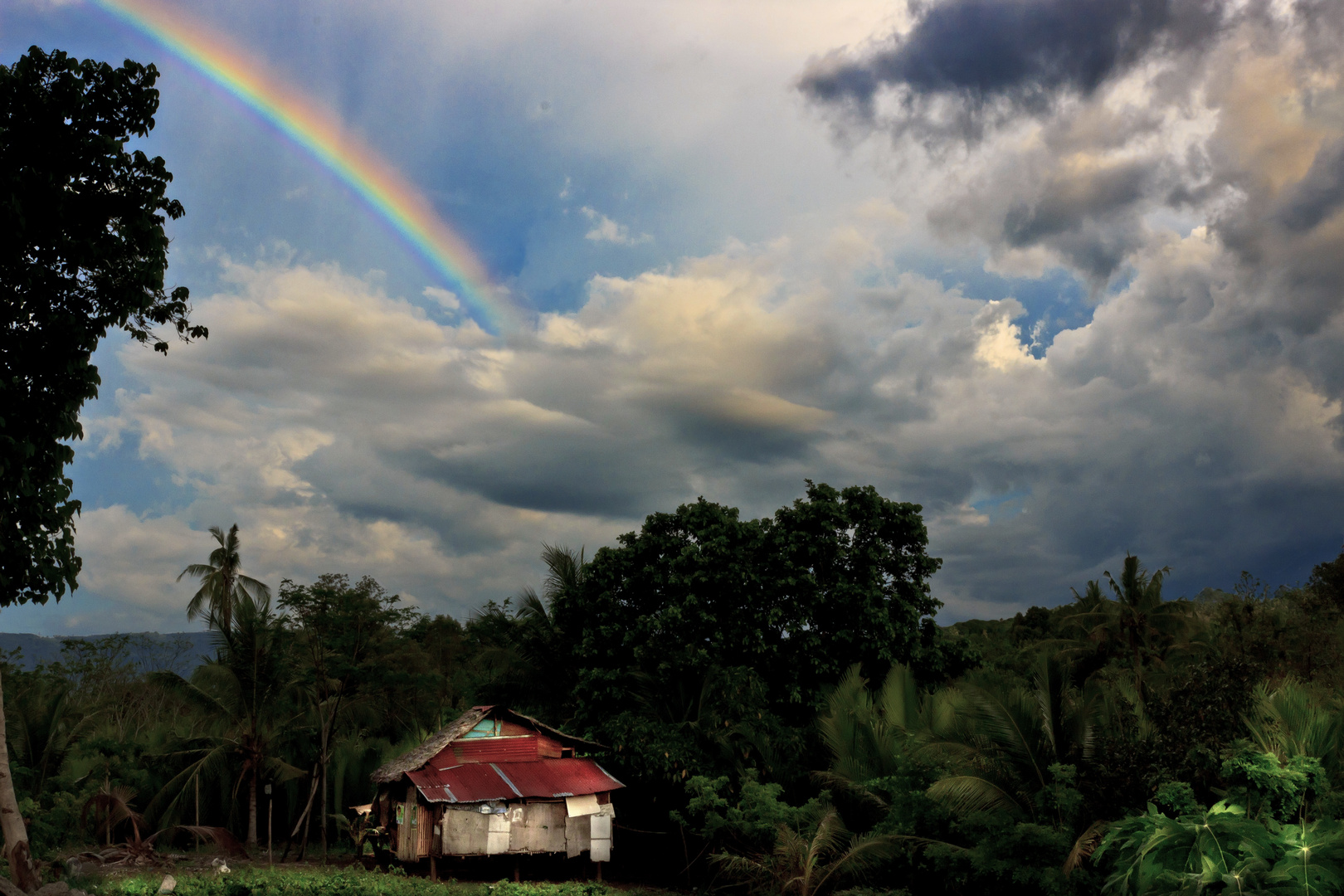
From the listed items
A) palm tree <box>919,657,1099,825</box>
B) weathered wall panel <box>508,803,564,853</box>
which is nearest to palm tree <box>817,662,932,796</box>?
palm tree <box>919,657,1099,825</box>

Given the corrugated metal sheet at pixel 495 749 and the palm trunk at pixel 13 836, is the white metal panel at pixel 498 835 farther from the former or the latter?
the palm trunk at pixel 13 836

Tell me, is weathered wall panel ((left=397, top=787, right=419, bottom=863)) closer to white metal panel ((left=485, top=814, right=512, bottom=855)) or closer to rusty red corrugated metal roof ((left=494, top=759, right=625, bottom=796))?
white metal panel ((left=485, top=814, right=512, bottom=855))

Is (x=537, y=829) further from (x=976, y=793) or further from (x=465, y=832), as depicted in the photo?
(x=976, y=793)

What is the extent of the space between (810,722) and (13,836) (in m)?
16.2

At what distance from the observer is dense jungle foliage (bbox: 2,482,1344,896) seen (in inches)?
453

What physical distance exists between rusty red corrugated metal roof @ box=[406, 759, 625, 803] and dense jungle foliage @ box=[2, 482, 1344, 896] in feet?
2.71

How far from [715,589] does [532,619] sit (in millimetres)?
5799

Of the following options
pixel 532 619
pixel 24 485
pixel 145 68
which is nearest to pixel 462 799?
pixel 532 619

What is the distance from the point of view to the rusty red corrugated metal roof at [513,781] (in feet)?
63.8

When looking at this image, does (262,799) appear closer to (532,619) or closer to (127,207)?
(532,619)

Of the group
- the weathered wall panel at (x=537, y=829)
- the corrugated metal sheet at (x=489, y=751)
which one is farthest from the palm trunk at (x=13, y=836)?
the weathered wall panel at (x=537, y=829)

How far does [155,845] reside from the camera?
27.0m

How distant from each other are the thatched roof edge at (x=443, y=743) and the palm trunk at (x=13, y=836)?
9.83 metres

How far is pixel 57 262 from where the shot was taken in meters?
11.4
